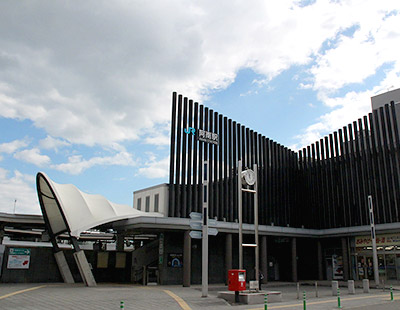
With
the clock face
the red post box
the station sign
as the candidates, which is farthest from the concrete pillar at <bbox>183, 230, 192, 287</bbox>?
the red post box

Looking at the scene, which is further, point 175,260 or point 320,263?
point 320,263

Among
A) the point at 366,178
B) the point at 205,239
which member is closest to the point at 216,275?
the point at 205,239

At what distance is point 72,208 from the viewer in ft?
91.6

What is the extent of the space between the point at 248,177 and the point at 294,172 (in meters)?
22.5

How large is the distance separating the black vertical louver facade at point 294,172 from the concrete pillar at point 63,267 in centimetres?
867

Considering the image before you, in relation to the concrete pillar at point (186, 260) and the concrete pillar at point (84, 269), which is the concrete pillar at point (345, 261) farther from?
the concrete pillar at point (84, 269)

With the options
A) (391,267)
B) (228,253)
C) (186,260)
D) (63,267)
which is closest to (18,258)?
(63,267)

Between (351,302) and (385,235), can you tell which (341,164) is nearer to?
(385,235)

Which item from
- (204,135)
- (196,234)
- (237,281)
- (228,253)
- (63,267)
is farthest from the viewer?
(204,135)

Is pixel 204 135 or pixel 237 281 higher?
pixel 204 135

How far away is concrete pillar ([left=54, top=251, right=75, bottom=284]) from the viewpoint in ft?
93.6

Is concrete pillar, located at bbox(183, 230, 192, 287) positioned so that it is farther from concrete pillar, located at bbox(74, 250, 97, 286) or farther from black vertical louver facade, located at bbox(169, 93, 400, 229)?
concrete pillar, located at bbox(74, 250, 97, 286)

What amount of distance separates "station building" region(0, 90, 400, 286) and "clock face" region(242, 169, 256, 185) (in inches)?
336

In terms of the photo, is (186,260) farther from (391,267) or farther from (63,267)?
(391,267)
